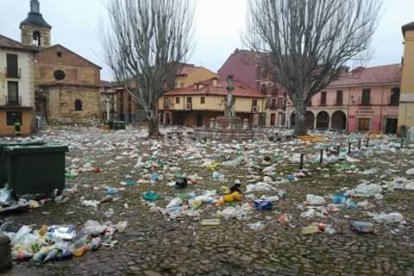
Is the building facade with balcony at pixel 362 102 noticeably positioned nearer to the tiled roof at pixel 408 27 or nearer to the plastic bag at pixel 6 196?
the tiled roof at pixel 408 27

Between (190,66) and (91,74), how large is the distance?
47.1 ft

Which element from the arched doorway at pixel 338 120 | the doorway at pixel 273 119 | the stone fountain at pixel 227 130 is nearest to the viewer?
the stone fountain at pixel 227 130

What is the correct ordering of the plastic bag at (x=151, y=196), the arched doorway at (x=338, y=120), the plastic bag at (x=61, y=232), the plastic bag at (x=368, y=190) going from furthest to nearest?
the arched doorway at (x=338, y=120) < the plastic bag at (x=368, y=190) < the plastic bag at (x=151, y=196) < the plastic bag at (x=61, y=232)

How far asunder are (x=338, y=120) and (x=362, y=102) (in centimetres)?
421

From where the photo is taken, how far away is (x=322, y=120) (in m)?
41.3

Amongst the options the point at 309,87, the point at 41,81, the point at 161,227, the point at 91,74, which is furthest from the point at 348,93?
the point at 161,227

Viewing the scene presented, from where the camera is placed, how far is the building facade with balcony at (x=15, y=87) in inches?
1026

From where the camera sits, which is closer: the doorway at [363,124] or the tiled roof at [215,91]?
the doorway at [363,124]

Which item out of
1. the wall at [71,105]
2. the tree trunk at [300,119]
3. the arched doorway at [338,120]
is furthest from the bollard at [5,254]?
the arched doorway at [338,120]

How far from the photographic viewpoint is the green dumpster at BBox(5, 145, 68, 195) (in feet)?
16.2

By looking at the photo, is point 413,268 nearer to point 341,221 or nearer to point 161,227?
point 341,221

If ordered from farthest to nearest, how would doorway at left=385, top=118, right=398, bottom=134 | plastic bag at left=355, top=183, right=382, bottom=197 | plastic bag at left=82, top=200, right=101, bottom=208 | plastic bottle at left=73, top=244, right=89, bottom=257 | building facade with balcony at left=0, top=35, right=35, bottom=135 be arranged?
1. doorway at left=385, top=118, right=398, bottom=134
2. building facade with balcony at left=0, top=35, right=35, bottom=135
3. plastic bag at left=355, top=183, right=382, bottom=197
4. plastic bag at left=82, top=200, right=101, bottom=208
5. plastic bottle at left=73, top=244, right=89, bottom=257

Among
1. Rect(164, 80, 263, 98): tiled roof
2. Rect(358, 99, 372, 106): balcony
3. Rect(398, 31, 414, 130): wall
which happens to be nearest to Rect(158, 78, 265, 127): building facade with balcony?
Rect(164, 80, 263, 98): tiled roof

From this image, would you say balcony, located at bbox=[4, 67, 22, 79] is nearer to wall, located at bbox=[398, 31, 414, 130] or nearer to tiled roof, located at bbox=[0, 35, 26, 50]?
tiled roof, located at bbox=[0, 35, 26, 50]
